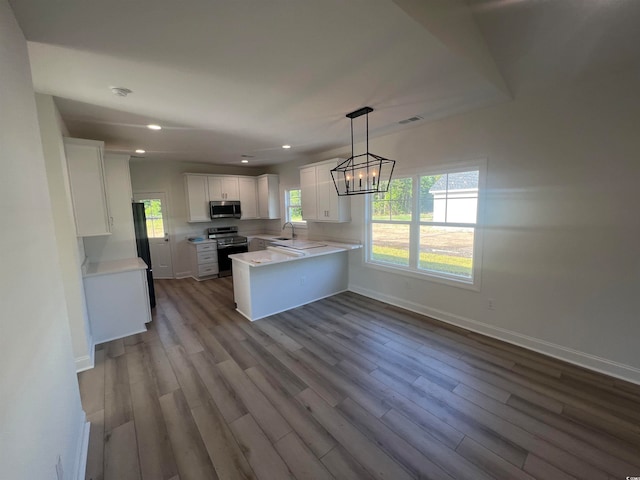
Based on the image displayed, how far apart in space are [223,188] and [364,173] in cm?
371

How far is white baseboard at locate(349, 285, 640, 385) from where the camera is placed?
8.01 feet

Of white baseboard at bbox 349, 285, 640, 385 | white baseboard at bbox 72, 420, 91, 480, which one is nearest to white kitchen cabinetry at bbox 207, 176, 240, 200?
white baseboard at bbox 349, 285, 640, 385

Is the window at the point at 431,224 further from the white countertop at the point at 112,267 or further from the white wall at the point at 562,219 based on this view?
the white countertop at the point at 112,267

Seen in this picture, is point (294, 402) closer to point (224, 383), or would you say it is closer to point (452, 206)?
point (224, 383)

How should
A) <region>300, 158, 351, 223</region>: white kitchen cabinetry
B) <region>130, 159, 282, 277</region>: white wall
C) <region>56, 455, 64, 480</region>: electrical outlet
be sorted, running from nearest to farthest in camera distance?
1. <region>56, 455, 64, 480</region>: electrical outlet
2. <region>300, 158, 351, 223</region>: white kitchen cabinetry
3. <region>130, 159, 282, 277</region>: white wall

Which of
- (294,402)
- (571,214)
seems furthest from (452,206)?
(294,402)

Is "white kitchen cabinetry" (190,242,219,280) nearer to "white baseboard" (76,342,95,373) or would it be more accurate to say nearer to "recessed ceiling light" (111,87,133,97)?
"white baseboard" (76,342,95,373)

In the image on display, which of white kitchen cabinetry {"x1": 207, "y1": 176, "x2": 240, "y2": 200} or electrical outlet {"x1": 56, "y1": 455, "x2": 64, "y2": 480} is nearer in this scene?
electrical outlet {"x1": 56, "y1": 455, "x2": 64, "y2": 480}

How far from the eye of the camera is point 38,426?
3.65 feet

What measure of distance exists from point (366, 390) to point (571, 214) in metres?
2.60

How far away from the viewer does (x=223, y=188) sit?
→ 6.33 meters

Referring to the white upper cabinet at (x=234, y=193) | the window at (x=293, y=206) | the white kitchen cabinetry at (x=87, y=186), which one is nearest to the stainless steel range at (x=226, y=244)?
the white upper cabinet at (x=234, y=193)

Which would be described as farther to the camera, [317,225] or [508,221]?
[317,225]

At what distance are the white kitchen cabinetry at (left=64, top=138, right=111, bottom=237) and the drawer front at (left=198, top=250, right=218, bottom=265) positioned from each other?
2.72 m
